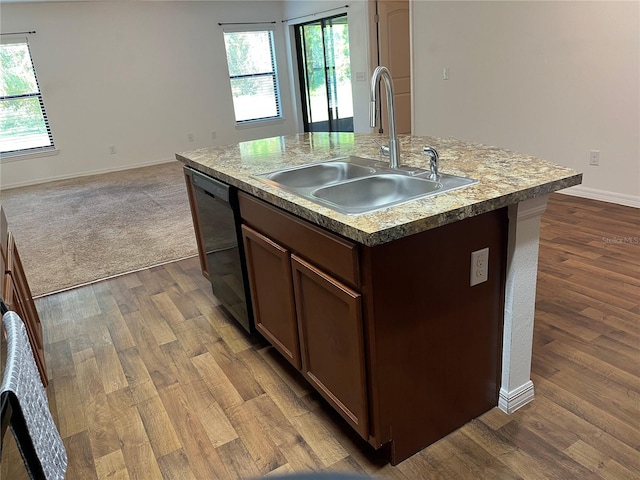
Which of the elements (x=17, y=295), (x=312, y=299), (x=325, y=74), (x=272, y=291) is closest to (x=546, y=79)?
(x=272, y=291)

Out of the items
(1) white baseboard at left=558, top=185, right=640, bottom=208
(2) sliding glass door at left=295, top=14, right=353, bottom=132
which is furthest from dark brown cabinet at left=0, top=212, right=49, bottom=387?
(2) sliding glass door at left=295, top=14, right=353, bottom=132

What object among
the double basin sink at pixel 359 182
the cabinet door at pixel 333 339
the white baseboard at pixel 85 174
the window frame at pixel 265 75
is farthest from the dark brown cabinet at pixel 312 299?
the window frame at pixel 265 75

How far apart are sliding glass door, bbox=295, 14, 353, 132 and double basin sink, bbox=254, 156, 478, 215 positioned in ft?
16.9

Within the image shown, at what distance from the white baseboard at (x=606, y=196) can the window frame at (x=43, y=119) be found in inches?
256

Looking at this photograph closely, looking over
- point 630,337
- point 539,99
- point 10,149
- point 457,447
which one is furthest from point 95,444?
point 10,149

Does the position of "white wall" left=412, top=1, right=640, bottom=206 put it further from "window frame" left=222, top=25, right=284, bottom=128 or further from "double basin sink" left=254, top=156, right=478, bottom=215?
"window frame" left=222, top=25, right=284, bottom=128

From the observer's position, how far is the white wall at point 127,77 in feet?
21.5

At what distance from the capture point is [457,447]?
5.39 feet

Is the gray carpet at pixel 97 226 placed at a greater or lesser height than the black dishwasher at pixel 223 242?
lesser

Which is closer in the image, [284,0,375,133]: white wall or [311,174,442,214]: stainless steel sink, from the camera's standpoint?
[311,174,442,214]: stainless steel sink

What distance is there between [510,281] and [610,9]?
3.05 meters

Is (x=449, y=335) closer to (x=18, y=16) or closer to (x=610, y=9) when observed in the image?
(x=610, y=9)

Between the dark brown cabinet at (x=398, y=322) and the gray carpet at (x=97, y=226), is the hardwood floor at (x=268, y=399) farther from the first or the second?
the gray carpet at (x=97, y=226)

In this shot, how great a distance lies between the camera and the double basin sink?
1.62m
